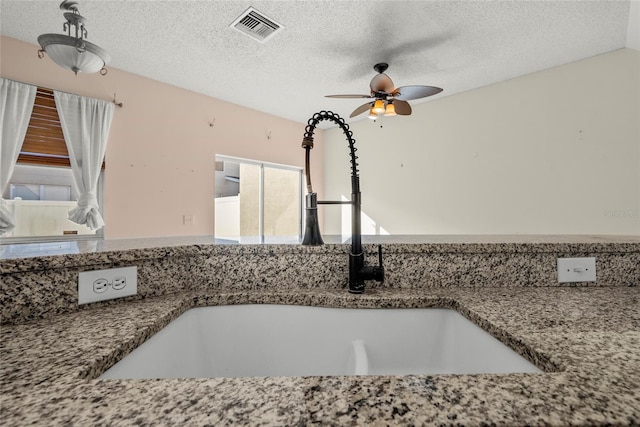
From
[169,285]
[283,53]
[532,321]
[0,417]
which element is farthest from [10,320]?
Result: [283,53]

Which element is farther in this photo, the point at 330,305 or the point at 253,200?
the point at 253,200

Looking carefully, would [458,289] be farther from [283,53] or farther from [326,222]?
[326,222]

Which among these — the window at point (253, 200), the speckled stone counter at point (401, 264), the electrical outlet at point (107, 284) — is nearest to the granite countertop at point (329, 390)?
the electrical outlet at point (107, 284)

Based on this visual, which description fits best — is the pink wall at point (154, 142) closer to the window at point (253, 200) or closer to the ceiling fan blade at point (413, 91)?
the window at point (253, 200)

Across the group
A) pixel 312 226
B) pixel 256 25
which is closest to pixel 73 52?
pixel 256 25

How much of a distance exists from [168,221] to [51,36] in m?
2.22

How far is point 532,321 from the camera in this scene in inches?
22.3

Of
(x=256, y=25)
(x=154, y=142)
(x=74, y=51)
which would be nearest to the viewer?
(x=74, y=51)

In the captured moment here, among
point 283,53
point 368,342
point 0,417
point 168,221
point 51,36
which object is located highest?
point 283,53

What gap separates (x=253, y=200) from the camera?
468 centimetres

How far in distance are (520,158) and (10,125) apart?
5.21 metres

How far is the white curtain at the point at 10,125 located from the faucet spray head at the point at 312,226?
10.2 ft

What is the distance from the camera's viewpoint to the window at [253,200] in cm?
439

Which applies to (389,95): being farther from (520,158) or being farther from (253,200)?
(253,200)
